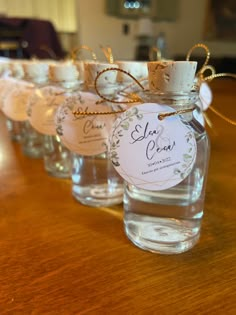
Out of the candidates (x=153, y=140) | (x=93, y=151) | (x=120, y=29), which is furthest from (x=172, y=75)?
(x=120, y=29)

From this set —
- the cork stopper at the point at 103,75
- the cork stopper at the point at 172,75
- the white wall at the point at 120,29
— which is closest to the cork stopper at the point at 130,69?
the cork stopper at the point at 103,75

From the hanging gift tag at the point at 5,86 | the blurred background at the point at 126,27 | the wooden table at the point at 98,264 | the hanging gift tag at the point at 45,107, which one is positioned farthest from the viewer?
the blurred background at the point at 126,27

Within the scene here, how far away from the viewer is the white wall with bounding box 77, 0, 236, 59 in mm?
3479

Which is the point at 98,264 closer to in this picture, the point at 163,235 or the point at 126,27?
the point at 163,235

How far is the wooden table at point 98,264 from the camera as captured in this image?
289 millimetres

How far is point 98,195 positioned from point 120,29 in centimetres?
354

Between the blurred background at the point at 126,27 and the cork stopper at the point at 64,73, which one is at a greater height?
the blurred background at the point at 126,27

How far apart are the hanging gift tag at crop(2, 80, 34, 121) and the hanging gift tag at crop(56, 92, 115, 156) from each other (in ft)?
0.70

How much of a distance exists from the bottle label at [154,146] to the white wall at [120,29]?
11.0ft

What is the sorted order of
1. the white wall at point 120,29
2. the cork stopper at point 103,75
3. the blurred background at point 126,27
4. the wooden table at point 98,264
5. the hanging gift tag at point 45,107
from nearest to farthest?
the wooden table at point 98,264, the cork stopper at point 103,75, the hanging gift tag at point 45,107, the blurred background at point 126,27, the white wall at point 120,29

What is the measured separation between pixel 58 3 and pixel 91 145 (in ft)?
13.6

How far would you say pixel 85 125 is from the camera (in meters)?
0.44

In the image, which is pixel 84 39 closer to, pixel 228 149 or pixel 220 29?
pixel 220 29

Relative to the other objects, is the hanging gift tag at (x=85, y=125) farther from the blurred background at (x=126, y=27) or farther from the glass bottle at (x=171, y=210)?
the blurred background at (x=126, y=27)
